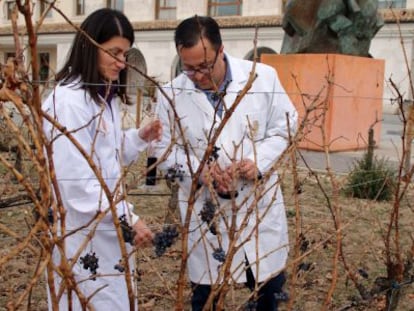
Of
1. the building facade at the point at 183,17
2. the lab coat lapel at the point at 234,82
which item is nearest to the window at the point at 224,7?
the building facade at the point at 183,17

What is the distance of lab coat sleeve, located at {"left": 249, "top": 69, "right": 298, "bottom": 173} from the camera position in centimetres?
196

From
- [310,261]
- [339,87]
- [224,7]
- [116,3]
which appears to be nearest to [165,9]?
[116,3]

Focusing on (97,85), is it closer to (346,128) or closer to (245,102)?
(245,102)

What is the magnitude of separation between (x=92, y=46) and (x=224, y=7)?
862 inches

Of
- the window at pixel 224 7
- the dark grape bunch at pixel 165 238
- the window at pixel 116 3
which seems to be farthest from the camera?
the window at pixel 116 3

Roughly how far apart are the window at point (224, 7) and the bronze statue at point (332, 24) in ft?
48.2

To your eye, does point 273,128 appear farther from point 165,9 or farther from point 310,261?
point 165,9

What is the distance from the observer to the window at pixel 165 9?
955 inches

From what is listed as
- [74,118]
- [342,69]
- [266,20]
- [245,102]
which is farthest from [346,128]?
[266,20]

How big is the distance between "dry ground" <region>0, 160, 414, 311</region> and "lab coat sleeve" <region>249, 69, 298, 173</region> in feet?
0.69

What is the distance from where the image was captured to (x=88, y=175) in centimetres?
156

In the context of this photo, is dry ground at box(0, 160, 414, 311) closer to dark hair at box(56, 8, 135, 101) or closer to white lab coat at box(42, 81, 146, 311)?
white lab coat at box(42, 81, 146, 311)

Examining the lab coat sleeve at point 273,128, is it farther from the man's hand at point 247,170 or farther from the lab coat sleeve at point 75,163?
the lab coat sleeve at point 75,163

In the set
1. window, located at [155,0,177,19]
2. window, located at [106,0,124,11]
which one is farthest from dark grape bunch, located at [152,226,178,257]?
window, located at [106,0,124,11]
